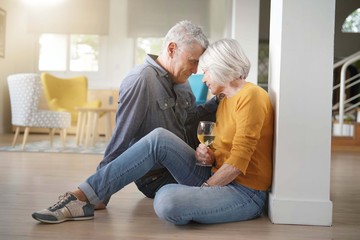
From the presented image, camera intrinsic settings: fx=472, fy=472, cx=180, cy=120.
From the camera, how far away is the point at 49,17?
9391 millimetres

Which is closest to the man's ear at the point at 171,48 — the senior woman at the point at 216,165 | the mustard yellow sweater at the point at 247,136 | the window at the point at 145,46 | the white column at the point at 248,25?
the senior woman at the point at 216,165

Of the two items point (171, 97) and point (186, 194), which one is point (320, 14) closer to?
point (171, 97)

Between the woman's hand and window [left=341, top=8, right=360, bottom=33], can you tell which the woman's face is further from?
window [left=341, top=8, right=360, bottom=33]

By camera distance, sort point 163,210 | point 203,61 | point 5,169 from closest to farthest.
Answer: point 163,210
point 203,61
point 5,169

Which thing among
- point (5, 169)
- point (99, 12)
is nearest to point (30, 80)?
Result: point (5, 169)

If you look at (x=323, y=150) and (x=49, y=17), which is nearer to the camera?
(x=323, y=150)

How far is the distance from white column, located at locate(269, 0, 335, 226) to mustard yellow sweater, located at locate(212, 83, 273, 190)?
0.06 metres

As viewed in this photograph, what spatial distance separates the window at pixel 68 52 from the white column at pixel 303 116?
7884 millimetres

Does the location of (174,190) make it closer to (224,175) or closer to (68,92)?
(224,175)

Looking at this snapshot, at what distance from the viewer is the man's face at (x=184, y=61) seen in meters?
2.25

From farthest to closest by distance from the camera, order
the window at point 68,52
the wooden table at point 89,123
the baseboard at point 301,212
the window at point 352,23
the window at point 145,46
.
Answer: the window at point 352,23, the window at point 68,52, the window at point 145,46, the wooden table at point 89,123, the baseboard at point 301,212

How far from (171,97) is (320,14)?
2.63 feet

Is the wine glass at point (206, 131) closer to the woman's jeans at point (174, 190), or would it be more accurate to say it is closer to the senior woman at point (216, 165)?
the senior woman at point (216, 165)

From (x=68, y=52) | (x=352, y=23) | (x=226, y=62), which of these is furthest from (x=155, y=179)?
(x=352, y=23)
